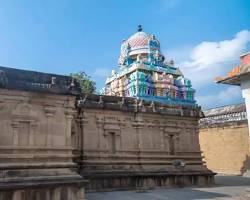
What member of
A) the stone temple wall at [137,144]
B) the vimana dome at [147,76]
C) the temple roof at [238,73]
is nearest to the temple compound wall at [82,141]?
the stone temple wall at [137,144]

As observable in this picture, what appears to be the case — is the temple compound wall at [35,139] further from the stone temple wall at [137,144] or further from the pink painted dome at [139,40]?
the pink painted dome at [139,40]

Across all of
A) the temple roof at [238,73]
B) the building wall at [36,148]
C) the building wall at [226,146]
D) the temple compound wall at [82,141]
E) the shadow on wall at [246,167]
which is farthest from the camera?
the building wall at [226,146]

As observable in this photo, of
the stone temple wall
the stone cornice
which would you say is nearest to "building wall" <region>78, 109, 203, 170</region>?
the stone temple wall

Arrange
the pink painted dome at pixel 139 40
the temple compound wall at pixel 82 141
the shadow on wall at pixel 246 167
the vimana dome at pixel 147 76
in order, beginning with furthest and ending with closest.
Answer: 1. the pink painted dome at pixel 139 40
2. the vimana dome at pixel 147 76
3. the shadow on wall at pixel 246 167
4. the temple compound wall at pixel 82 141

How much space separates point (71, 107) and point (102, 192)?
6.15 metres

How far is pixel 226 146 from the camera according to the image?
32.6m

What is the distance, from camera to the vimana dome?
39031 mm

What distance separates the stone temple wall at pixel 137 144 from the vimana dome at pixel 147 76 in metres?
13.7

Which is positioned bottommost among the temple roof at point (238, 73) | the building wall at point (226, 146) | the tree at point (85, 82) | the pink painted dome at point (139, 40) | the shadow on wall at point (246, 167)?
the shadow on wall at point (246, 167)

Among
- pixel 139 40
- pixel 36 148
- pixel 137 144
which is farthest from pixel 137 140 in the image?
pixel 139 40

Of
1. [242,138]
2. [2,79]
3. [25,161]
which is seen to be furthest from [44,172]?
[242,138]

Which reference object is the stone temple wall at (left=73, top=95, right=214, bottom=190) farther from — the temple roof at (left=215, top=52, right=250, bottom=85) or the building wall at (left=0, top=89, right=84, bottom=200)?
the temple roof at (left=215, top=52, right=250, bottom=85)

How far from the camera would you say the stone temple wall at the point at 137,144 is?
64.2 feet

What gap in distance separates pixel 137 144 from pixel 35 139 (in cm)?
948
